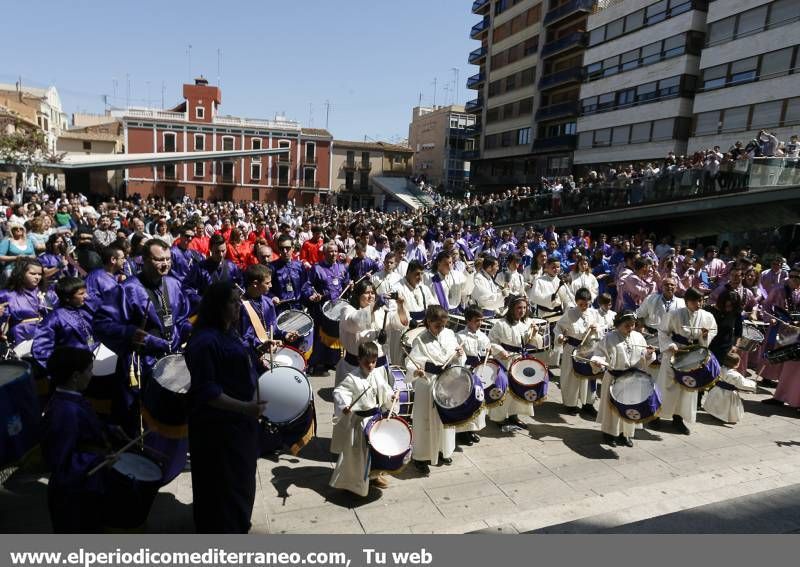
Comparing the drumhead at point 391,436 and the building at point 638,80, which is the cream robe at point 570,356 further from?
the building at point 638,80

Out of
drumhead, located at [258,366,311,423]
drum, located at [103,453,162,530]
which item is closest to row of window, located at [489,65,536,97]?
drumhead, located at [258,366,311,423]

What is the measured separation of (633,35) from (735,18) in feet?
24.3

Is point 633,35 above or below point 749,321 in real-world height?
above

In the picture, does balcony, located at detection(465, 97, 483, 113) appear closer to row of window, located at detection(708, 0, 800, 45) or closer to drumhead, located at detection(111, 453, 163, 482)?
row of window, located at detection(708, 0, 800, 45)

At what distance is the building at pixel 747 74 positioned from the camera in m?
22.7

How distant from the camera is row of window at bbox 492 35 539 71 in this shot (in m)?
42.8

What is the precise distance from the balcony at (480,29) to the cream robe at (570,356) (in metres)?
49.1

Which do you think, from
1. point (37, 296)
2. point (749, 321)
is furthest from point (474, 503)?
point (749, 321)

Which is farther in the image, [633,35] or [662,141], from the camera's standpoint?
[633,35]

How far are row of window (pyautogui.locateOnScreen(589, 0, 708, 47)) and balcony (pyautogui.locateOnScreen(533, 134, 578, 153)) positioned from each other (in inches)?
244

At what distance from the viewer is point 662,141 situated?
98.2 ft

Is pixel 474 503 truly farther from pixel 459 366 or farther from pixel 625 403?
pixel 625 403

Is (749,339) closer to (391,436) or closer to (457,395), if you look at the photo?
(457,395)

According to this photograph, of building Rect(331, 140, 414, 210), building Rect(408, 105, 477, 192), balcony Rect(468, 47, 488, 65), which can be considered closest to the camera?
balcony Rect(468, 47, 488, 65)
